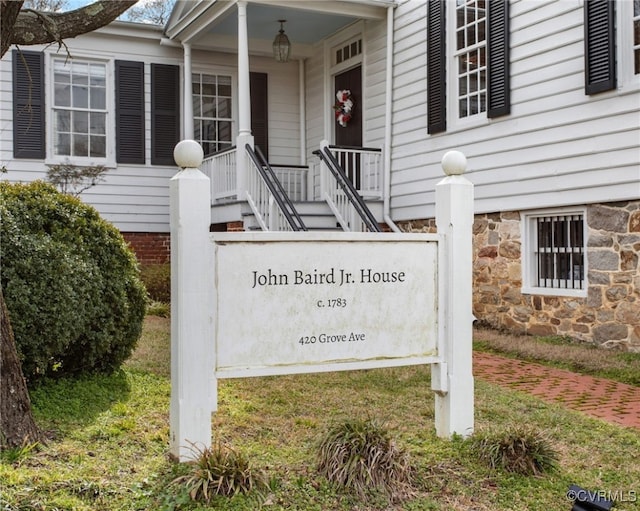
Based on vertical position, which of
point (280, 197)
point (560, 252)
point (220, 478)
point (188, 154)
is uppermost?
point (280, 197)

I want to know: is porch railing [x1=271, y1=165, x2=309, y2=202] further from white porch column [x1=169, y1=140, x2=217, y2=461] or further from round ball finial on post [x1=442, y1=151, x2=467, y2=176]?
white porch column [x1=169, y1=140, x2=217, y2=461]

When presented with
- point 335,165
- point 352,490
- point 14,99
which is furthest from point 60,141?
point 352,490

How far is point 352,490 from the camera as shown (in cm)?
370

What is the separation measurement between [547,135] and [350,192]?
301 cm

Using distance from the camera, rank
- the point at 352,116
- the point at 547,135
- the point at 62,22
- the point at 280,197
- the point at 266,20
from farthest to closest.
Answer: the point at 352,116, the point at 266,20, the point at 280,197, the point at 547,135, the point at 62,22

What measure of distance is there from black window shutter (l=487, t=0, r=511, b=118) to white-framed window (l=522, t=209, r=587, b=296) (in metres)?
1.49

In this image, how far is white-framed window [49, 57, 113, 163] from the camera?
13.3m

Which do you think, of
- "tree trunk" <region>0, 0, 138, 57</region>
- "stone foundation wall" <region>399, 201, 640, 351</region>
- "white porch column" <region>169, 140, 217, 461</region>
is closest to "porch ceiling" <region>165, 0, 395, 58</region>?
"stone foundation wall" <region>399, 201, 640, 351</region>

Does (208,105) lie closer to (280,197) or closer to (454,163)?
(280,197)

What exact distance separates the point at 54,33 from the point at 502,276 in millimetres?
6937

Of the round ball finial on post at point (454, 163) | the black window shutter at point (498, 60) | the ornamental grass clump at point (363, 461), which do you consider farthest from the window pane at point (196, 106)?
the ornamental grass clump at point (363, 461)

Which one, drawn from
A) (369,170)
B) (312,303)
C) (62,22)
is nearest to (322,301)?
(312,303)

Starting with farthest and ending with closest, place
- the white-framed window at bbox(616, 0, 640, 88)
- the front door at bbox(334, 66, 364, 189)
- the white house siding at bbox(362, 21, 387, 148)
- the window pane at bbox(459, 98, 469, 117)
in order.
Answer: the front door at bbox(334, 66, 364, 189) < the white house siding at bbox(362, 21, 387, 148) < the window pane at bbox(459, 98, 469, 117) < the white-framed window at bbox(616, 0, 640, 88)

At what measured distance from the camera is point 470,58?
10.3 meters
